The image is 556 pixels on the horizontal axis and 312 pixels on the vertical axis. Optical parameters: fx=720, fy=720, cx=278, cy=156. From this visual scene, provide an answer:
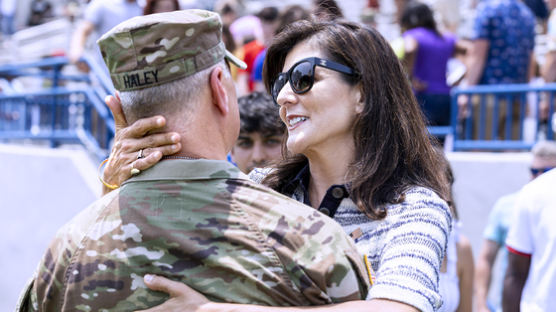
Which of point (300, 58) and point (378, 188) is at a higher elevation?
point (300, 58)

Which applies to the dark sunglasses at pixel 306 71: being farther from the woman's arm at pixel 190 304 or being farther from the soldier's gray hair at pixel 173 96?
the woman's arm at pixel 190 304

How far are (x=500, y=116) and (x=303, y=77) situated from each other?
4562mm

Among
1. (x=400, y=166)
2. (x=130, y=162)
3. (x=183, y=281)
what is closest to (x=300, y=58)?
(x=400, y=166)

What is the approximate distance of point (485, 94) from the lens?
664cm

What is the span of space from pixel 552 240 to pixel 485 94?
10.6 feet

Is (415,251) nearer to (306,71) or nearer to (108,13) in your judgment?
(306,71)

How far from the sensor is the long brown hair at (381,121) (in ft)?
8.29

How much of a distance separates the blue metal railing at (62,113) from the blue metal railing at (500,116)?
3.33 m

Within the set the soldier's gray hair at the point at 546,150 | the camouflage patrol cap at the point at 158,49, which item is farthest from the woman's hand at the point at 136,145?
the soldier's gray hair at the point at 546,150

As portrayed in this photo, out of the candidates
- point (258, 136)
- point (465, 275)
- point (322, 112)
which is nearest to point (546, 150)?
point (465, 275)

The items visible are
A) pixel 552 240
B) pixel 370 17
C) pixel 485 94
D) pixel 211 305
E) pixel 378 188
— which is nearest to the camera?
pixel 211 305

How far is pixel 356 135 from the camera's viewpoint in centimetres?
266

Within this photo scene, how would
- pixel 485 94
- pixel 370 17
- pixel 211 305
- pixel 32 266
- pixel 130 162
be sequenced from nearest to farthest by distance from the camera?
1. pixel 211 305
2. pixel 130 162
3. pixel 485 94
4. pixel 32 266
5. pixel 370 17

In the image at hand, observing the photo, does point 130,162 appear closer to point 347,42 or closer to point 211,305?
point 211,305
